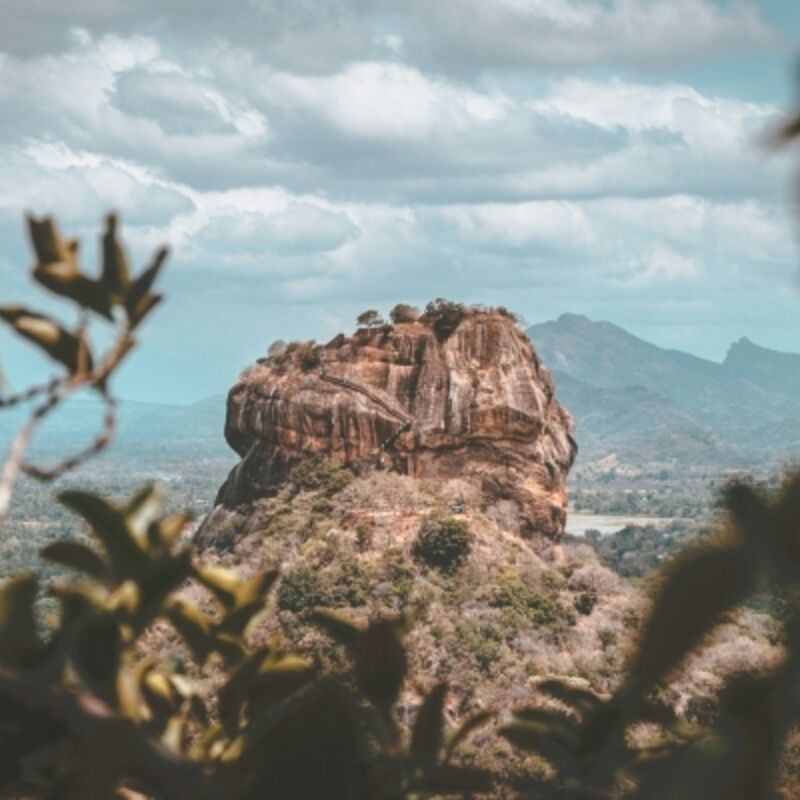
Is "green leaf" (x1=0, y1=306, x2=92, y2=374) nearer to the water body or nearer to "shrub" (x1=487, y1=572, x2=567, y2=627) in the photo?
"shrub" (x1=487, y1=572, x2=567, y2=627)

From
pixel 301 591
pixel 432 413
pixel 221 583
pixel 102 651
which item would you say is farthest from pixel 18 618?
pixel 432 413

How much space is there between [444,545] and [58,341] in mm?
36929

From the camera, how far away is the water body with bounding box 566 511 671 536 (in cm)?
14688

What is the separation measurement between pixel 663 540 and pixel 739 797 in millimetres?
122358

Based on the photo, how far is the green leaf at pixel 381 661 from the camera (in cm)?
164

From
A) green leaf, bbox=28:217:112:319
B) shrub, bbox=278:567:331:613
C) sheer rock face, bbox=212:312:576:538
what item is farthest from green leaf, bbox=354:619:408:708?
sheer rock face, bbox=212:312:576:538

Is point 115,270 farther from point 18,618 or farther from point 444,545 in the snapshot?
point 444,545

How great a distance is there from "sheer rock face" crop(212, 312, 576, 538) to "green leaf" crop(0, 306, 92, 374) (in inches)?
1543

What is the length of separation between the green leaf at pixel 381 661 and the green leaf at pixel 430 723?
14cm

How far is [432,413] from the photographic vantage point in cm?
4106

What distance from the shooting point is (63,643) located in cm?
139

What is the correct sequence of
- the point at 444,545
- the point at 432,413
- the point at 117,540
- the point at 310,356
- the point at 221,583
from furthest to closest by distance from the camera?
the point at 310,356
the point at 432,413
the point at 444,545
the point at 221,583
the point at 117,540

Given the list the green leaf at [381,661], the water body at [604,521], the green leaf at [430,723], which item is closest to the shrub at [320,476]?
the green leaf at [430,723]

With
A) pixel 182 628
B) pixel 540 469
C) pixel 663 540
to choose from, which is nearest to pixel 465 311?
pixel 540 469
